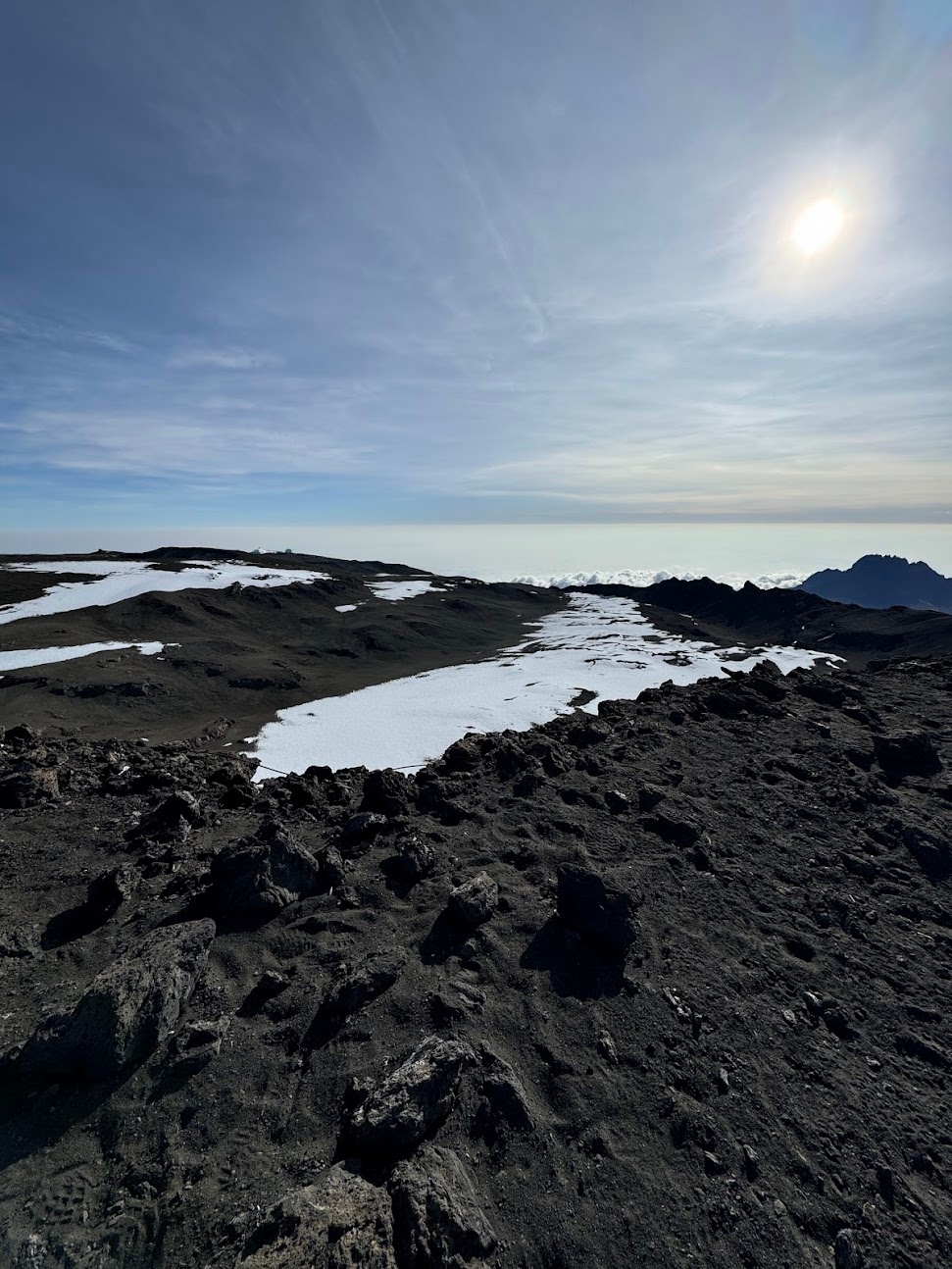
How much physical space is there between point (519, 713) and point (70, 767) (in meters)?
22.9

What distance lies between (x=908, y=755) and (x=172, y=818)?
15.1 m

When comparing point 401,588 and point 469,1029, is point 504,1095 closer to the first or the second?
point 469,1029

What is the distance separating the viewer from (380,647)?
66.2 m

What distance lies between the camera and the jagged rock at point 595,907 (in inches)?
276

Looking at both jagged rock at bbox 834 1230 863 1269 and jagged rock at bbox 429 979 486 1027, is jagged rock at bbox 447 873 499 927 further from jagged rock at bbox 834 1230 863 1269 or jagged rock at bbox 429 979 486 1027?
jagged rock at bbox 834 1230 863 1269

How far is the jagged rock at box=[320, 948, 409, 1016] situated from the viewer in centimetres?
594

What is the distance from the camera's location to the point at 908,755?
41.8ft

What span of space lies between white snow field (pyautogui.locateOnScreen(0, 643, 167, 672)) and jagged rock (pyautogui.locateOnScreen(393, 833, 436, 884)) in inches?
1607

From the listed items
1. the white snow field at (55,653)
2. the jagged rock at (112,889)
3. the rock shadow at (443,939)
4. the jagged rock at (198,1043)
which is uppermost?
the jagged rock at (112,889)

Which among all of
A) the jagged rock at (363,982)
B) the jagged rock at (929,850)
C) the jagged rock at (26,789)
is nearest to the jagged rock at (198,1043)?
the jagged rock at (363,982)

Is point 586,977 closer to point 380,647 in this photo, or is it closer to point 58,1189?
point 58,1189

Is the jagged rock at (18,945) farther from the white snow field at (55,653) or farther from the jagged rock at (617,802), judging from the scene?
the white snow field at (55,653)

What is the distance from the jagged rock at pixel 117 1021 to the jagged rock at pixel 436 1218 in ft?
8.60

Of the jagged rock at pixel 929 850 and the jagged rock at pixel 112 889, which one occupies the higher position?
the jagged rock at pixel 112 889
